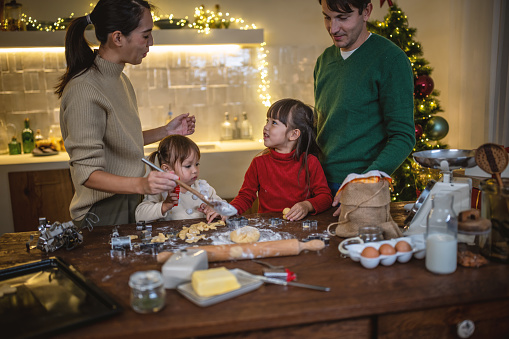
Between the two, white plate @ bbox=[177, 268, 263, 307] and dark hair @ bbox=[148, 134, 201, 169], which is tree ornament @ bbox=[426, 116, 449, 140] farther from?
white plate @ bbox=[177, 268, 263, 307]

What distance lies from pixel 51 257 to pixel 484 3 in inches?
158

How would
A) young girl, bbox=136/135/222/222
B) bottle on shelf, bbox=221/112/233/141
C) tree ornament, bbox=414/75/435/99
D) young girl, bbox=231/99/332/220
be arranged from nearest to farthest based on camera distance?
young girl, bbox=136/135/222/222
young girl, bbox=231/99/332/220
tree ornament, bbox=414/75/435/99
bottle on shelf, bbox=221/112/233/141

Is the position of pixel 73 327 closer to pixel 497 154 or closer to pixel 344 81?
pixel 497 154

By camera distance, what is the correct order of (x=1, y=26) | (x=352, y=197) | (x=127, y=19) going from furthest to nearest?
(x=1, y=26)
(x=127, y=19)
(x=352, y=197)

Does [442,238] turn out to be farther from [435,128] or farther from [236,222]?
[435,128]

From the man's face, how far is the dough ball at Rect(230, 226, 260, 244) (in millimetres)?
924

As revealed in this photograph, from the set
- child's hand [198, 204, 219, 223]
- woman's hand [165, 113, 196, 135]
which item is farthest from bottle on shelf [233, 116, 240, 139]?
child's hand [198, 204, 219, 223]

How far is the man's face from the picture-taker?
1.90m

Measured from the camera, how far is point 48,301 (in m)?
1.17

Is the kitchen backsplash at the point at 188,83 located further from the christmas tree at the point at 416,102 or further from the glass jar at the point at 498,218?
the glass jar at the point at 498,218

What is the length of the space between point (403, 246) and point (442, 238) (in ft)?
0.36

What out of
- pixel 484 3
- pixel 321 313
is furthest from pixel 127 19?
pixel 484 3

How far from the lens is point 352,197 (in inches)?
62.1

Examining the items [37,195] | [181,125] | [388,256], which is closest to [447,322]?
[388,256]
